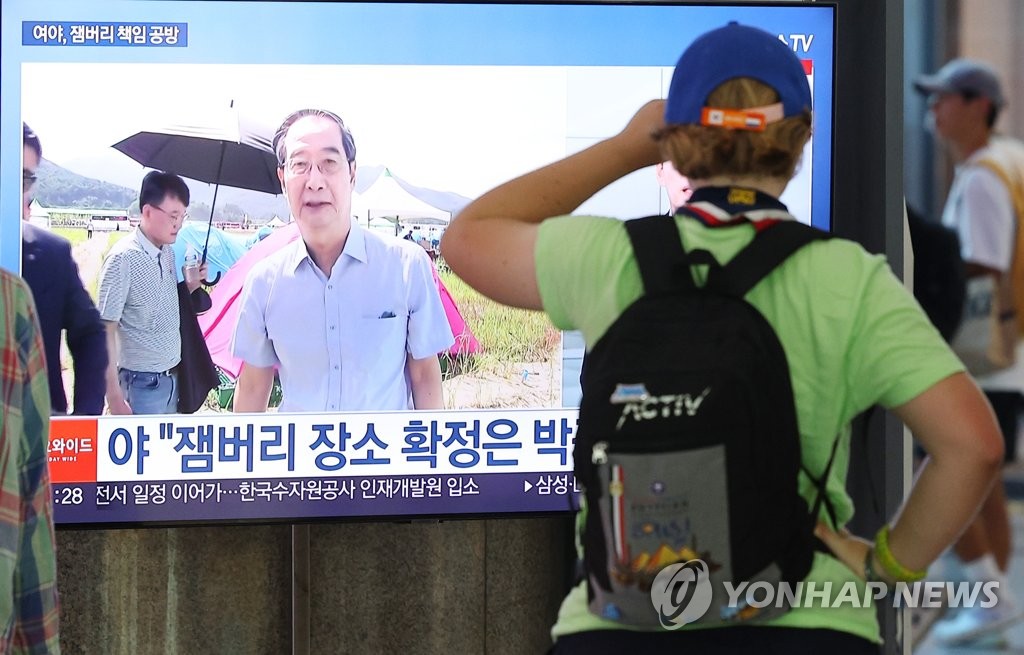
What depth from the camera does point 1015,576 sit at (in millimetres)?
5043

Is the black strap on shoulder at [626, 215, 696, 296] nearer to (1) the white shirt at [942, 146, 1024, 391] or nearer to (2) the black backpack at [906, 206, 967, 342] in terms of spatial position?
(2) the black backpack at [906, 206, 967, 342]

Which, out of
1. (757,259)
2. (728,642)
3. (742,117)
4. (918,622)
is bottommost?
(918,622)

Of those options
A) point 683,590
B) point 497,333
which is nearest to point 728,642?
point 683,590

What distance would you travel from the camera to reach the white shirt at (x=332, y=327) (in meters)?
2.52

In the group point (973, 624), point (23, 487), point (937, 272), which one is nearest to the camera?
point (23, 487)

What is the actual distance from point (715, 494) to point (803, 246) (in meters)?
0.28

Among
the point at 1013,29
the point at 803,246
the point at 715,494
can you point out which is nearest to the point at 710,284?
→ the point at 803,246

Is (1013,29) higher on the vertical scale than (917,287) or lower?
higher

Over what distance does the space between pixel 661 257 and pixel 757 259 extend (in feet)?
0.33

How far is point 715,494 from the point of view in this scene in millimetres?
1146

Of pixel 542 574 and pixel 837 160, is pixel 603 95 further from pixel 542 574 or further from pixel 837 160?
pixel 542 574

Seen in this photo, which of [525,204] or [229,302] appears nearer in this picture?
[525,204]

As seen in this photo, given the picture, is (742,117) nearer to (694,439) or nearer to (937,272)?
(694,439)

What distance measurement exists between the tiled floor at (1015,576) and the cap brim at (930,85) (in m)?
1.46
